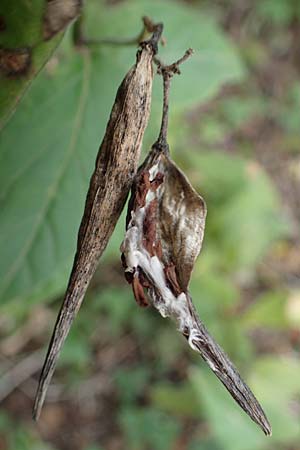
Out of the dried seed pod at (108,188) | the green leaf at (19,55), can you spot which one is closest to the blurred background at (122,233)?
the green leaf at (19,55)

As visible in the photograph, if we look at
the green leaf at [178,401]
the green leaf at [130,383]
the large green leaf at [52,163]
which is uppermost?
the large green leaf at [52,163]

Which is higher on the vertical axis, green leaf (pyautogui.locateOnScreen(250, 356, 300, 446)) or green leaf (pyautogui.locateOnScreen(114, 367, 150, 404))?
green leaf (pyautogui.locateOnScreen(250, 356, 300, 446))

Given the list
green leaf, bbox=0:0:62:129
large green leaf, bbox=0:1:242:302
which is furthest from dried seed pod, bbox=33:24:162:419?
large green leaf, bbox=0:1:242:302

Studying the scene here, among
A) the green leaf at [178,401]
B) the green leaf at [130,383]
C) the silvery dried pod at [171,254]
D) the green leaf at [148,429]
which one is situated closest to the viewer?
the silvery dried pod at [171,254]

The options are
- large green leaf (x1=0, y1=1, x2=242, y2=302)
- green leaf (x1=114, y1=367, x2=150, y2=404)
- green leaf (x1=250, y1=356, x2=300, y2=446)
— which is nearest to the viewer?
large green leaf (x1=0, y1=1, x2=242, y2=302)

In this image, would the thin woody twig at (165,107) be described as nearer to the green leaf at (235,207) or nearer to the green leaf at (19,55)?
the green leaf at (19,55)

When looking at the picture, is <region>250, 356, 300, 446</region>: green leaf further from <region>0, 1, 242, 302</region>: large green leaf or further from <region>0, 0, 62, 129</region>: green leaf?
<region>0, 0, 62, 129</region>: green leaf

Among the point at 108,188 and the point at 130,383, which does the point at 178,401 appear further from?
the point at 108,188
